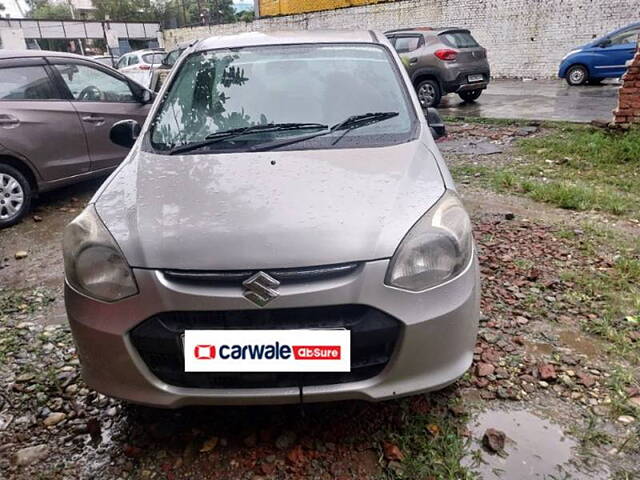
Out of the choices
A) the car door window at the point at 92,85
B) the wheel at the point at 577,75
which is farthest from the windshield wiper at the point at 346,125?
the wheel at the point at 577,75

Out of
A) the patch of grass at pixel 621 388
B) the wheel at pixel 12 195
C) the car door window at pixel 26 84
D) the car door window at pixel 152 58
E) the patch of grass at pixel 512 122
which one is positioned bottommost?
the patch of grass at pixel 512 122

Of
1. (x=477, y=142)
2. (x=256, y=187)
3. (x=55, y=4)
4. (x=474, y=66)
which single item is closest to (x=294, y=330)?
(x=256, y=187)

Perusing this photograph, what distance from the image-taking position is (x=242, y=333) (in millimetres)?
1661

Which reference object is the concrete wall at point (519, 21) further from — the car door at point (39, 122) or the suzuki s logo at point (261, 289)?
the suzuki s logo at point (261, 289)

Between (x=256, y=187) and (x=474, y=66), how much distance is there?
32.6 feet

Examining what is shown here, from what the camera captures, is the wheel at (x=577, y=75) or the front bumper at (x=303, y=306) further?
the wheel at (x=577, y=75)

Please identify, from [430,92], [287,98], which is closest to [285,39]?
[287,98]

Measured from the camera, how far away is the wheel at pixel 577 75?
42.5 feet

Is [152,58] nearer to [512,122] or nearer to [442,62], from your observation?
[442,62]

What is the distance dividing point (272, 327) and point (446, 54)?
9.97 m

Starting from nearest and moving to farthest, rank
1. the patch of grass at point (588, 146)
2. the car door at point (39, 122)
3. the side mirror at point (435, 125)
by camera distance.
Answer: the side mirror at point (435, 125) → the car door at point (39, 122) → the patch of grass at point (588, 146)

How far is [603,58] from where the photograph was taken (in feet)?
40.8

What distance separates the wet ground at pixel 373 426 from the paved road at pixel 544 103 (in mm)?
6663

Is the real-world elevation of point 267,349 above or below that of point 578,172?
above
